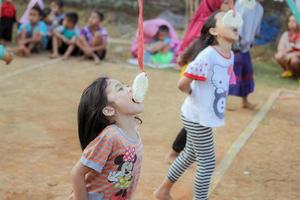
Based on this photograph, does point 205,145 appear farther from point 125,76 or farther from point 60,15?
point 60,15

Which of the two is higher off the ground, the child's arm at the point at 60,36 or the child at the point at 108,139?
the child at the point at 108,139

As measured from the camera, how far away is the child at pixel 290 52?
26.3 ft

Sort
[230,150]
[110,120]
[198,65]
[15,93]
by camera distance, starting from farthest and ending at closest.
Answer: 1. [15,93]
2. [230,150]
3. [198,65]
4. [110,120]

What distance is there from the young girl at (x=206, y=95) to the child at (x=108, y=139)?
0.99 m

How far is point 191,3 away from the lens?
9.30 metres

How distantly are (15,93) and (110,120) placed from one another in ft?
13.1

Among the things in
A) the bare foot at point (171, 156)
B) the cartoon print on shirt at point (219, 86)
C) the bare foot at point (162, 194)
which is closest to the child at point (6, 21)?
the bare foot at point (171, 156)

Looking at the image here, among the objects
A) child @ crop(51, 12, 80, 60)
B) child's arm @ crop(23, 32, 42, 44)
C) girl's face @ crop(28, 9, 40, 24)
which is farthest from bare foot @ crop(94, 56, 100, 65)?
girl's face @ crop(28, 9, 40, 24)

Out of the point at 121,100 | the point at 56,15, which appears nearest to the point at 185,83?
the point at 121,100

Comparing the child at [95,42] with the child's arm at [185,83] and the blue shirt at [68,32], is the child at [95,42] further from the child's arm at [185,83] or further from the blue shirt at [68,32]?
the child's arm at [185,83]

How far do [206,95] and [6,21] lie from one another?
654 centimetres

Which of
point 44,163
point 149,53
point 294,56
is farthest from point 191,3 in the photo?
point 44,163

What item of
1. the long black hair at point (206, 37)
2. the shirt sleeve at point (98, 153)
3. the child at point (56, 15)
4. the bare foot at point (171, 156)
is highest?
the long black hair at point (206, 37)

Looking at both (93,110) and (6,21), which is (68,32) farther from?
(93,110)
